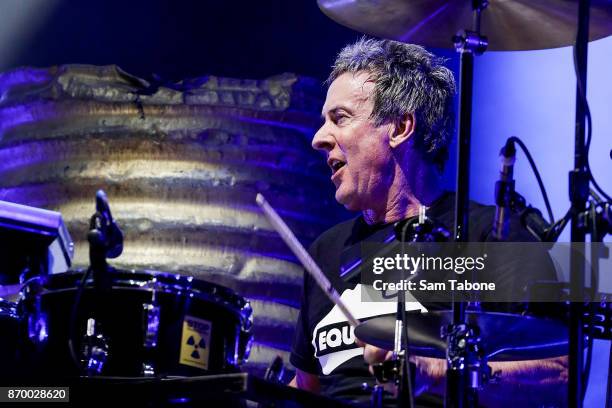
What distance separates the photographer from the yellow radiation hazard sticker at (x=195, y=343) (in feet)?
6.72

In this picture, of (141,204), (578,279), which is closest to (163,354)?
(578,279)

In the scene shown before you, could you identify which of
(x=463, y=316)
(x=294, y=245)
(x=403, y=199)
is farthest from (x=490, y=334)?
(x=403, y=199)

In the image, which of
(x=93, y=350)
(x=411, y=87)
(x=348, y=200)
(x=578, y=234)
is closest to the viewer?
(x=578, y=234)

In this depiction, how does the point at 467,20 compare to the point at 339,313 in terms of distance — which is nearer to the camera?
the point at 467,20

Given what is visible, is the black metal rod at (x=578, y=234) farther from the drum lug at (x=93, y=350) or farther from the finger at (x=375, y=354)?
the drum lug at (x=93, y=350)

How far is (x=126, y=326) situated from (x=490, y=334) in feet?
2.33

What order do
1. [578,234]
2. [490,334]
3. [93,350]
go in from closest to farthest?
1. [578,234]
2. [490,334]
3. [93,350]

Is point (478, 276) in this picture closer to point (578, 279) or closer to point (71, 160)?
point (578, 279)

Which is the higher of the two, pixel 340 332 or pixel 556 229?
pixel 556 229

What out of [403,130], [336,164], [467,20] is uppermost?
[467,20]

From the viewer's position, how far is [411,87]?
278 cm

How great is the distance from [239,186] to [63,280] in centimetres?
131

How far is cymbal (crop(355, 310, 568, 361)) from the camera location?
5.85 ft

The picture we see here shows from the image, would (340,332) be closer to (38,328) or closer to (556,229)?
(38,328)
